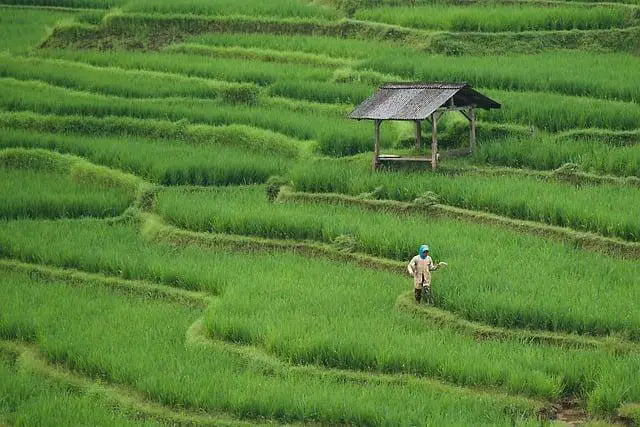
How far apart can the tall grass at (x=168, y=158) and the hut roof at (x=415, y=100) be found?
1358 millimetres

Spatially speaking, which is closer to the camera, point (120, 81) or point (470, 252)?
point (470, 252)

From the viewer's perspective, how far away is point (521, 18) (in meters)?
21.1

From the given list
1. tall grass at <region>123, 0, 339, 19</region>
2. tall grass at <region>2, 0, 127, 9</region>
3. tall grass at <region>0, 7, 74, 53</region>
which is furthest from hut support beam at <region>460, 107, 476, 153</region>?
tall grass at <region>2, 0, 127, 9</region>

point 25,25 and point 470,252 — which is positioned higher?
point 25,25

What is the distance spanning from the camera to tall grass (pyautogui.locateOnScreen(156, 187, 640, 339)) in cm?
1279

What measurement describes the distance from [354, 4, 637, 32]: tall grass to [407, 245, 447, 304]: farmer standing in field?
826cm

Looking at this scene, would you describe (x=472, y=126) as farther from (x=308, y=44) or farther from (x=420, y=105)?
(x=308, y=44)

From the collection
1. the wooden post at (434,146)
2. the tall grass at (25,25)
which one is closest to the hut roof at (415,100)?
the wooden post at (434,146)

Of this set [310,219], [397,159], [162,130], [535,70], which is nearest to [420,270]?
[310,219]

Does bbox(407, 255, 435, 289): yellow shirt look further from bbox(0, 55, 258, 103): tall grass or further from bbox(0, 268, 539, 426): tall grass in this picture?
bbox(0, 55, 258, 103): tall grass

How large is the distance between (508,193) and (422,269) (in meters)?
2.73

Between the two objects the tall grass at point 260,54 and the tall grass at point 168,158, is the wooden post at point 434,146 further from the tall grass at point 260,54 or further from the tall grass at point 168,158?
the tall grass at point 260,54

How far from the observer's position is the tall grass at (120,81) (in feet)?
68.1

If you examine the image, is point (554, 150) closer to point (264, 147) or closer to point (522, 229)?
point (522, 229)
